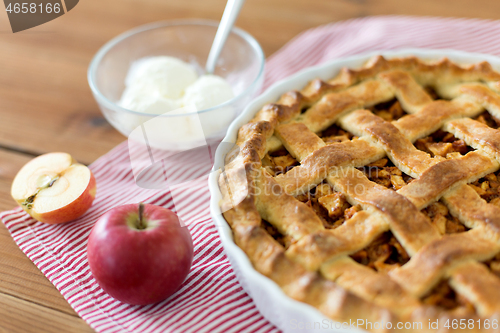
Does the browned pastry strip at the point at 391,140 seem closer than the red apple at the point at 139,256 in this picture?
No

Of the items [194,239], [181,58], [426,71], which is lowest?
[194,239]

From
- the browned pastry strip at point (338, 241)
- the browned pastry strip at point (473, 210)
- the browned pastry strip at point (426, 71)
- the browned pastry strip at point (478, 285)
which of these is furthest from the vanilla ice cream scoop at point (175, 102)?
the browned pastry strip at point (478, 285)

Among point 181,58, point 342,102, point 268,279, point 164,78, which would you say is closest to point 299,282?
point 268,279

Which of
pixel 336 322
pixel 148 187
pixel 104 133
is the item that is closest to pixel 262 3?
pixel 104 133

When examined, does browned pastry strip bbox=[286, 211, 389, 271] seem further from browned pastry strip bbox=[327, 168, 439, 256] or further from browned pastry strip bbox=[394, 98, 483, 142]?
browned pastry strip bbox=[394, 98, 483, 142]

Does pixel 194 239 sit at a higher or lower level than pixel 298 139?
lower

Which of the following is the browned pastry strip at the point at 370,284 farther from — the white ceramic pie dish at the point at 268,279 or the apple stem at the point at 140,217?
the apple stem at the point at 140,217

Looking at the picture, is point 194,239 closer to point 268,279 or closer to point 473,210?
point 268,279
